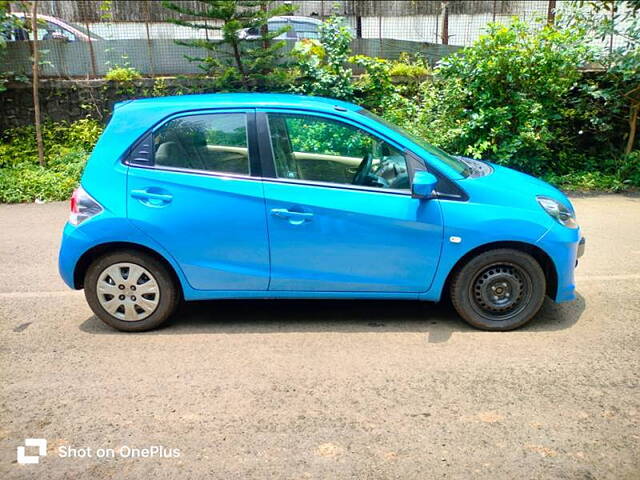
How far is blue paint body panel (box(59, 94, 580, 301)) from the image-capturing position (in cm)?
445

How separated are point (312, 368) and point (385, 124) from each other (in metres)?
2.00

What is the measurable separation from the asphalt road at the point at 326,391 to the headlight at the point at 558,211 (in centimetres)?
82

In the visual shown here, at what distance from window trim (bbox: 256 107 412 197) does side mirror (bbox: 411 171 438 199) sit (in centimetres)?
11

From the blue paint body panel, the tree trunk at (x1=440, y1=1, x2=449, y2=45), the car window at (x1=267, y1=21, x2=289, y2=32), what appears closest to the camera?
the blue paint body panel

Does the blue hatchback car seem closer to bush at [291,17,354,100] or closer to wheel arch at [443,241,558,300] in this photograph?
wheel arch at [443,241,558,300]

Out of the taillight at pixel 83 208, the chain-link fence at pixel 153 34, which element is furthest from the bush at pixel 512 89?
the taillight at pixel 83 208

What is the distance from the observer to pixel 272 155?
458 centimetres

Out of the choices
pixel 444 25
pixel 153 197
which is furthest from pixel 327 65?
pixel 153 197

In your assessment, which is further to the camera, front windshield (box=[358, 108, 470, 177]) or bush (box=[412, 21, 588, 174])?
bush (box=[412, 21, 588, 174])

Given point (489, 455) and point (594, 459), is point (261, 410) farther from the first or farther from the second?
point (594, 459)

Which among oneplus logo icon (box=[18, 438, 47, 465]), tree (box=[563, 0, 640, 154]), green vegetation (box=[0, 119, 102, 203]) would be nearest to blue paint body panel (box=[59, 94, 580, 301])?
oneplus logo icon (box=[18, 438, 47, 465])

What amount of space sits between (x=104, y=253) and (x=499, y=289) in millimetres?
3014

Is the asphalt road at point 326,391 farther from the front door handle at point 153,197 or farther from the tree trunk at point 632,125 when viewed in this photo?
the tree trunk at point 632,125

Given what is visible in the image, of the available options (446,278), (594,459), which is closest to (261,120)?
(446,278)
